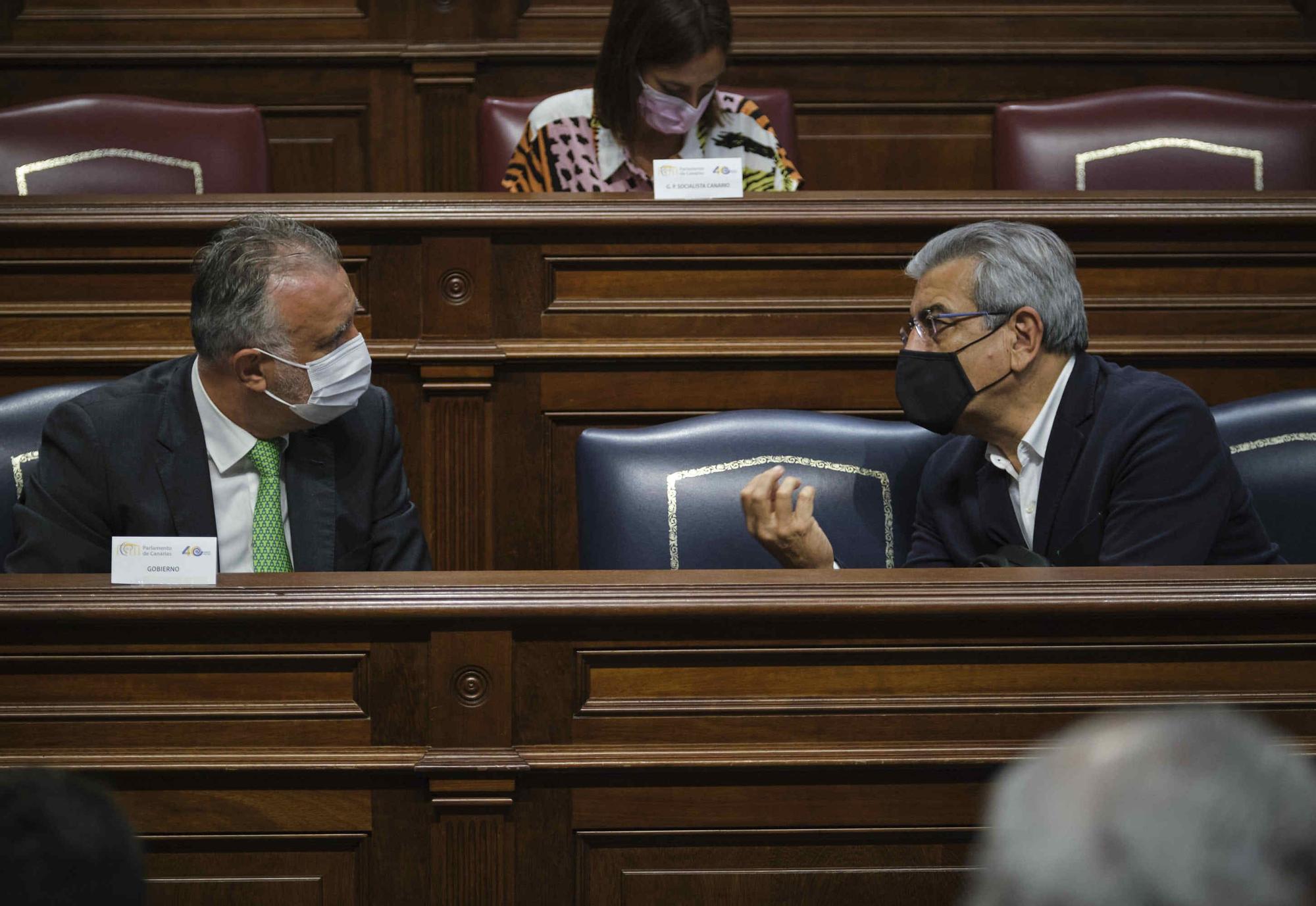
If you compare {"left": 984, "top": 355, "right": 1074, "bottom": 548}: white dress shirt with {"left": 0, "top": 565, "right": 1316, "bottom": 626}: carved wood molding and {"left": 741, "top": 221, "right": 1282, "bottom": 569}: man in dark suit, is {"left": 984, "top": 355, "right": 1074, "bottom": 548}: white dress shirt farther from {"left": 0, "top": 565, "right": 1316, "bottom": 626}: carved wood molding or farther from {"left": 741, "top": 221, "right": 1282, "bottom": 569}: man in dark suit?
{"left": 0, "top": 565, "right": 1316, "bottom": 626}: carved wood molding

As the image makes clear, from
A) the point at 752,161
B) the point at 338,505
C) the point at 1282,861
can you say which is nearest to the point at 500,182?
the point at 752,161

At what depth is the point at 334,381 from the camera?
1696mm

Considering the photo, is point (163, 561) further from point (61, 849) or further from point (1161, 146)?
point (1161, 146)

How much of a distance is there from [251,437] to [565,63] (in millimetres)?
1596

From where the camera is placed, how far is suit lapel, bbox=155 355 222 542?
64.7 inches

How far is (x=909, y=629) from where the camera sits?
1.13 metres

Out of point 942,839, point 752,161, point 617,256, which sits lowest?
point 942,839

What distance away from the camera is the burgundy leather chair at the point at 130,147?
8.41 feet

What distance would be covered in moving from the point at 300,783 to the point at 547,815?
0.20 m

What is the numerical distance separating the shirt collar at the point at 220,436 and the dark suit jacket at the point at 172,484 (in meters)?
0.01

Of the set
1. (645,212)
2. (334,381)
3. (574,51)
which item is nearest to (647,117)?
(645,212)

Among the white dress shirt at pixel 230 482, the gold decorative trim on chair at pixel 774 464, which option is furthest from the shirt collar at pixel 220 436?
the gold decorative trim on chair at pixel 774 464

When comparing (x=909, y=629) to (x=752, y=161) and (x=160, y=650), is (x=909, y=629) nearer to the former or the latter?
(x=160, y=650)

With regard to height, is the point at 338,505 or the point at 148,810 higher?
the point at 338,505
